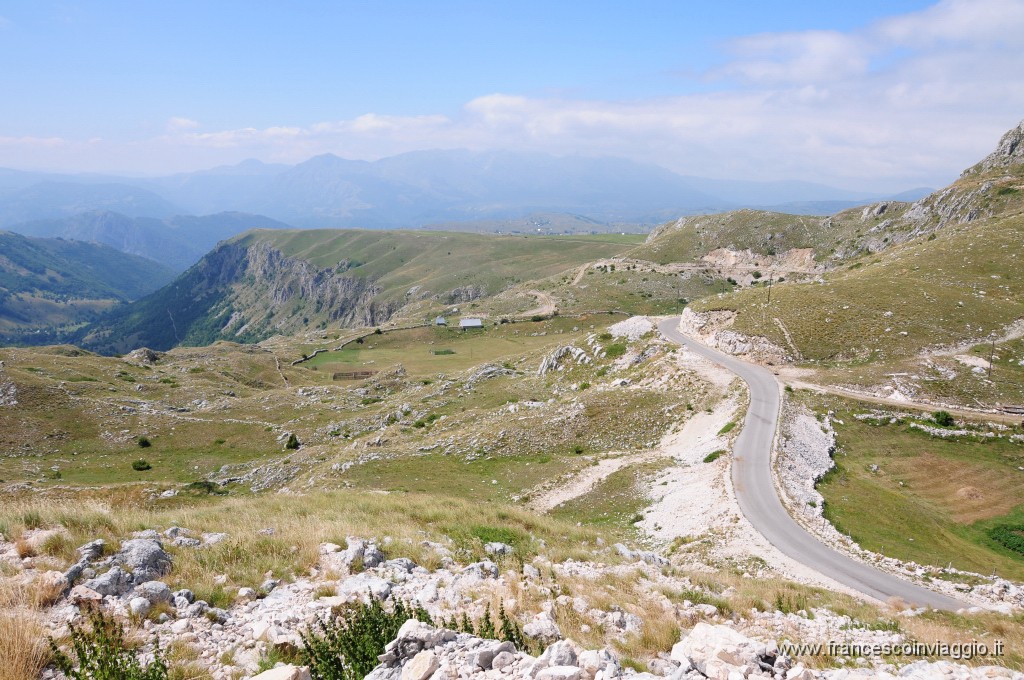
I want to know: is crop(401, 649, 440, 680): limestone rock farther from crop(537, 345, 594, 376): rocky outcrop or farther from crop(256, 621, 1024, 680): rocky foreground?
crop(537, 345, 594, 376): rocky outcrop

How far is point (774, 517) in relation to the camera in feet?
89.6

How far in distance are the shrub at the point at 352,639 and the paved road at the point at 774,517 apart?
2005 centimetres

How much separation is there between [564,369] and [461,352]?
140 ft

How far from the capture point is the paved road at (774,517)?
20.7 metres

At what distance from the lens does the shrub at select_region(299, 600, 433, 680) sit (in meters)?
8.69

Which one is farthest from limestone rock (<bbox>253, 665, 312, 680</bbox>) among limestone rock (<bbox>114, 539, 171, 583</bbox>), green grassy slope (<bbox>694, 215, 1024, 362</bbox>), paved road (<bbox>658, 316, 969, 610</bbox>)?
green grassy slope (<bbox>694, 215, 1024, 362</bbox>)

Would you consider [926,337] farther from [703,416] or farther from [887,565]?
[887,565]

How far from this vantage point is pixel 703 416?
42.9 m

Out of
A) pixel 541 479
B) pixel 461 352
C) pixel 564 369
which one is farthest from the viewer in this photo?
pixel 461 352

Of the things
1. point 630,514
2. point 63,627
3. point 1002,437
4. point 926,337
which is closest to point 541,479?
point 630,514

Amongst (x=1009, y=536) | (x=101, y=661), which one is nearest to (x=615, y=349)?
(x=1009, y=536)

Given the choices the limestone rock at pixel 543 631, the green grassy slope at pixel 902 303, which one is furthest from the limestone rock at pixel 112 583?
the green grassy slope at pixel 902 303

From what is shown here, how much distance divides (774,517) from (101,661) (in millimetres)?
29318

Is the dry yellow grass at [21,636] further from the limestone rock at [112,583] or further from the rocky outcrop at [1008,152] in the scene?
the rocky outcrop at [1008,152]
